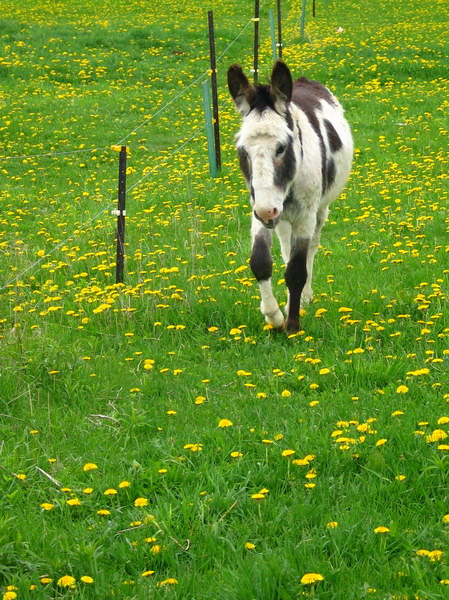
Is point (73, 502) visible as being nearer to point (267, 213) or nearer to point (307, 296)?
point (267, 213)

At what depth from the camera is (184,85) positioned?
65.8ft

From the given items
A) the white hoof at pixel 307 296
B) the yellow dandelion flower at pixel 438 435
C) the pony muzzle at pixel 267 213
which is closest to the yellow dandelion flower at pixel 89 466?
the yellow dandelion flower at pixel 438 435

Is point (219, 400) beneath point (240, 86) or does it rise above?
beneath

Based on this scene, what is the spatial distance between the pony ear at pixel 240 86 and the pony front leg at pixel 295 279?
113 centimetres

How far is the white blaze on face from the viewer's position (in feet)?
17.9

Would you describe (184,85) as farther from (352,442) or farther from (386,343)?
(352,442)

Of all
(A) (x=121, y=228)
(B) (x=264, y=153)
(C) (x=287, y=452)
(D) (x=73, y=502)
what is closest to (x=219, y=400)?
(C) (x=287, y=452)

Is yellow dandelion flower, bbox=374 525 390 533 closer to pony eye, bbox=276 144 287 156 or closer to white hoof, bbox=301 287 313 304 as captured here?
pony eye, bbox=276 144 287 156

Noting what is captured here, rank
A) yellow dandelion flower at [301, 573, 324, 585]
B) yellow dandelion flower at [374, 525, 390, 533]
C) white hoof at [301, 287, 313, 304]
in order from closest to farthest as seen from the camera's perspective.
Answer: yellow dandelion flower at [301, 573, 324, 585], yellow dandelion flower at [374, 525, 390, 533], white hoof at [301, 287, 313, 304]

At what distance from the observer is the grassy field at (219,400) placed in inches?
131

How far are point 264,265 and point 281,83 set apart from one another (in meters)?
1.28

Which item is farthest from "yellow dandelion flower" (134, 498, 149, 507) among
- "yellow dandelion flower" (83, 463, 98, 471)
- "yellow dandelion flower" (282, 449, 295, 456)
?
"yellow dandelion flower" (282, 449, 295, 456)

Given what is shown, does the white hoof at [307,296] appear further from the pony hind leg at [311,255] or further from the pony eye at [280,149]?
the pony eye at [280,149]

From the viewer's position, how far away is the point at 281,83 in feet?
19.3
